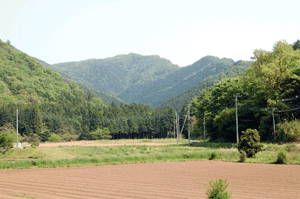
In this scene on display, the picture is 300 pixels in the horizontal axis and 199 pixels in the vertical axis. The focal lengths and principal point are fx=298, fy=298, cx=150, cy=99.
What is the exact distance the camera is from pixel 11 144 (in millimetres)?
44656

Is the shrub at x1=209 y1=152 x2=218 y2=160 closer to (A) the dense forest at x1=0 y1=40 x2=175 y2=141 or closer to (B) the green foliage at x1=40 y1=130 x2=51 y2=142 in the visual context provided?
(A) the dense forest at x1=0 y1=40 x2=175 y2=141

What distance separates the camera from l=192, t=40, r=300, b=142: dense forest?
53219mm

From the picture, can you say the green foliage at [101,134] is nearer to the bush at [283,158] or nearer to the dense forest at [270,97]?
the dense forest at [270,97]

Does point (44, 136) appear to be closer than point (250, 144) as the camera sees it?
No

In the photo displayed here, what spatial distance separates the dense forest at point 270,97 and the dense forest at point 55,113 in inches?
3023

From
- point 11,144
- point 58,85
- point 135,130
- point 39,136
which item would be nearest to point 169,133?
point 135,130

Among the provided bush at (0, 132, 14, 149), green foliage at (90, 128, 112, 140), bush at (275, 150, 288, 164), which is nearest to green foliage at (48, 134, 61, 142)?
green foliage at (90, 128, 112, 140)

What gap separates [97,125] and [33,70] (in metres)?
86.2

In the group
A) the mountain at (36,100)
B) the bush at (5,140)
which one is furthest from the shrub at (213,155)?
the mountain at (36,100)

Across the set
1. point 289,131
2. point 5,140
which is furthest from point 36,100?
point 289,131

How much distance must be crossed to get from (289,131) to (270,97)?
9222 mm

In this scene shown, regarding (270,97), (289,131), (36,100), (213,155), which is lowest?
(213,155)

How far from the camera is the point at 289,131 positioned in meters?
48.5

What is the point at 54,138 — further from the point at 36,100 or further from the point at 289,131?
the point at 289,131
